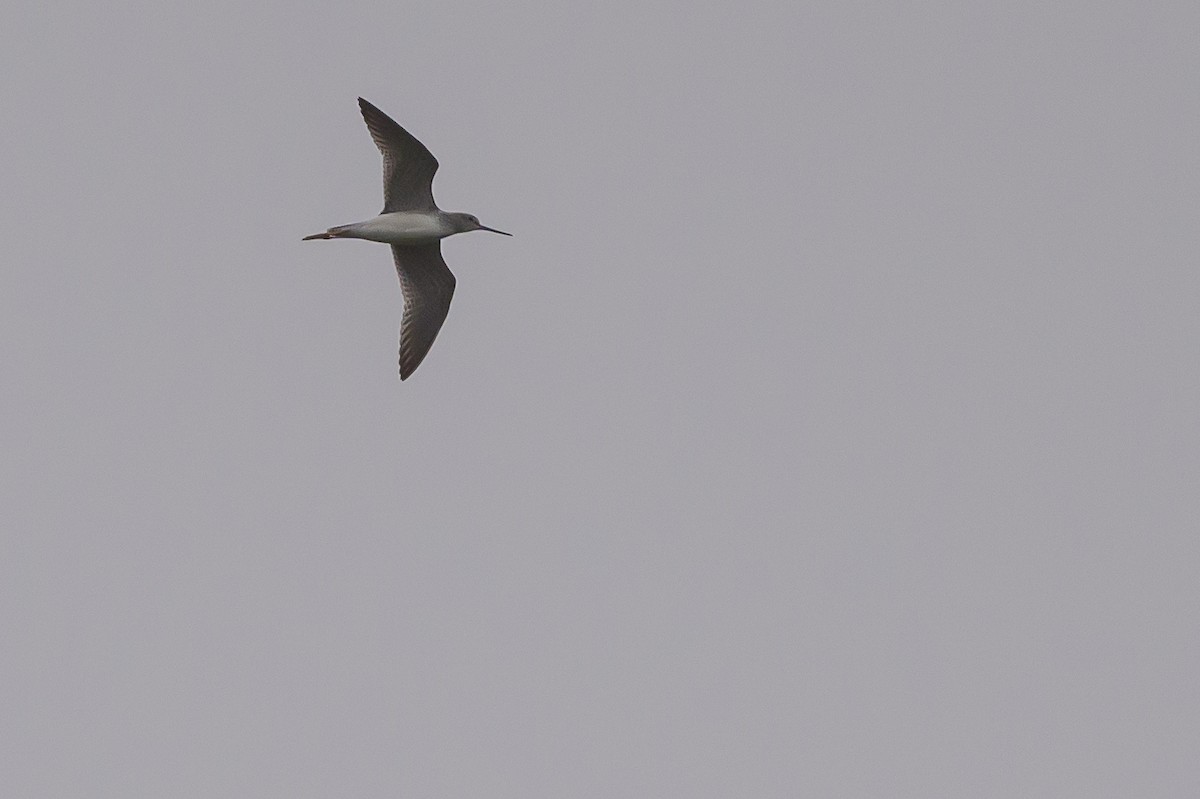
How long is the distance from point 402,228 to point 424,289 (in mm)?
1788

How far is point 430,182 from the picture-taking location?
1407 inches

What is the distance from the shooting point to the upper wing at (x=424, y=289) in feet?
122

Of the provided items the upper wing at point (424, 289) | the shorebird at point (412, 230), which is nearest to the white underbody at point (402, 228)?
the shorebird at point (412, 230)

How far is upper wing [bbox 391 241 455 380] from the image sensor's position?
3719 cm

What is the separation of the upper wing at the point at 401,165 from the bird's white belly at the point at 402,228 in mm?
184

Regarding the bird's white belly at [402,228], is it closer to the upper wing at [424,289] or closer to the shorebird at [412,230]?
the shorebird at [412,230]

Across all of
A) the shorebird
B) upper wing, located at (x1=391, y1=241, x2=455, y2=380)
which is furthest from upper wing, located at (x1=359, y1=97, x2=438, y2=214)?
upper wing, located at (x1=391, y1=241, x2=455, y2=380)

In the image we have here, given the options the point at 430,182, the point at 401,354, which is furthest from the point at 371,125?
the point at 401,354

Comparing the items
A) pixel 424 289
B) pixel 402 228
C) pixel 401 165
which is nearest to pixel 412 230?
pixel 402 228

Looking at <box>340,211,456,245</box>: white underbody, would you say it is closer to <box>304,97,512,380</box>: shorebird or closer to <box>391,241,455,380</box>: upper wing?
<box>304,97,512,380</box>: shorebird

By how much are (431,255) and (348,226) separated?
7.89 ft

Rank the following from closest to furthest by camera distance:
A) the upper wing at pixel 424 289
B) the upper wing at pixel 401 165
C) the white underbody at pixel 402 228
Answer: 1. the upper wing at pixel 401 165
2. the white underbody at pixel 402 228
3. the upper wing at pixel 424 289

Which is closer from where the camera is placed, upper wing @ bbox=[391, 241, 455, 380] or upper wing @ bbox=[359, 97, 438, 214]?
upper wing @ bbox=[359, 97, 438, 214]

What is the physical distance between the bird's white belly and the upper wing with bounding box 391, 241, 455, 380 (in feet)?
3.12
